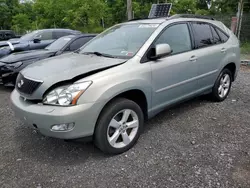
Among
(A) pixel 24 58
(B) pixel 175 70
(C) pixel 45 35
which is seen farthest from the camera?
(C) pixel 45 35

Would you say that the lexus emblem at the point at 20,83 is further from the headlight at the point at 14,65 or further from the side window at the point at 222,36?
the side window at the point at 222,36

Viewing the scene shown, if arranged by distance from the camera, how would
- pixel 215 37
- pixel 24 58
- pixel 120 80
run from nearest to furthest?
1. pixel 120 80
2. pixel 215 37
3. pixel 24 58

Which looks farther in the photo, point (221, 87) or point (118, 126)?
point (221, 87)

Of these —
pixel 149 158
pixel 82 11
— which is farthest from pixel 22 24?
pixel 149 158

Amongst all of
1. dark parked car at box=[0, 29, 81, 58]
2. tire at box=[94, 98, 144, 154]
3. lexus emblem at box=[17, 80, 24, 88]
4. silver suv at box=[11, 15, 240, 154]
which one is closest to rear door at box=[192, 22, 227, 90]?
silver suv at box=[11, 15, 240, 154]

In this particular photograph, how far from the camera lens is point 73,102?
8.31 feet

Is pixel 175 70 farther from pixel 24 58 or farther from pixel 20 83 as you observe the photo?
pixel 24 58

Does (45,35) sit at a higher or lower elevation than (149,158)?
higher

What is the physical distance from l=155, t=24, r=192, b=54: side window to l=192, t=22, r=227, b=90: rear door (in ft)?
0.69

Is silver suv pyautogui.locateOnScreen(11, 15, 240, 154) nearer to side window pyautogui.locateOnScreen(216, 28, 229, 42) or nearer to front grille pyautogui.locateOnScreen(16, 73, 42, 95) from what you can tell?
front grille pyautogui.locateOnScreen(16, 73, 42, 95)

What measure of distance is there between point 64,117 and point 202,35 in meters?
2.85

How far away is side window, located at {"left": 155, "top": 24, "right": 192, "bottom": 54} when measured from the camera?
3477mm

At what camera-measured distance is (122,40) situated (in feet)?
11.8

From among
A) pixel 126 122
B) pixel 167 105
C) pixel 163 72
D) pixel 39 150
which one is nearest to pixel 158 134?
pixel 167 105
